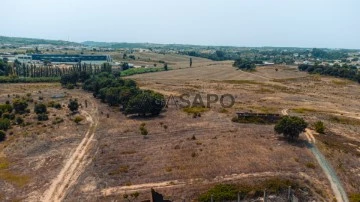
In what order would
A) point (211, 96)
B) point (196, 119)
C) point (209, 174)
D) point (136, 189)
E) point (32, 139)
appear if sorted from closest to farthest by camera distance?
point (136, 189) → point (209, 174) → point (32, 139) → point (196, 119) → point (211, 96)

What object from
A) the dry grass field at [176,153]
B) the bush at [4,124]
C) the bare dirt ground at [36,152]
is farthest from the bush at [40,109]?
the bush at [4,124]

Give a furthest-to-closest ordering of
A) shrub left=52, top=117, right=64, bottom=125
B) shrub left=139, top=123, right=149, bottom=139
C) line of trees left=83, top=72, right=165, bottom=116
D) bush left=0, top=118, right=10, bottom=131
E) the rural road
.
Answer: line of trees left=83, top=72, right=165, bottom=116, shrub left=52, top=117, right=64, bottom=125, bush left=0, top=118, right=10, bottom=131, shrub left=139, top=123, right=149, bottom=139, the rural road

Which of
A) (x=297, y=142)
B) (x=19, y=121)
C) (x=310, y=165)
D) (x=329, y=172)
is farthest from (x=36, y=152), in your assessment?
(x=329, y=172)

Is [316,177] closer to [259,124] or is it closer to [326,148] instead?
[326,148]

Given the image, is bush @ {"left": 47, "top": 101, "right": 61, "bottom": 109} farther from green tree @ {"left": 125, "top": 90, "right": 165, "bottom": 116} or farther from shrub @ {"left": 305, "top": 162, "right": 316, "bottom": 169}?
shrub @ {"left": 305, "top": 162, "right": 316, "bottom": 169}

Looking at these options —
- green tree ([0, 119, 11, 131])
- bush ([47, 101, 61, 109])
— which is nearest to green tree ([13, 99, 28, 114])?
bush ([47, 101, 61, 109])

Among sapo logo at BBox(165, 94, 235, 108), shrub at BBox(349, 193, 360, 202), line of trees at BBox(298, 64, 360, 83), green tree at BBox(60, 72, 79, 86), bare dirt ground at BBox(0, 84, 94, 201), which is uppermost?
line of trees at BBox(298, 64, 360, 83)

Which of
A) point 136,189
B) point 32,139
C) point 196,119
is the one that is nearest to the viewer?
point 136,189

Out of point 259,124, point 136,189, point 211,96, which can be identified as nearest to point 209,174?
point 136,189
